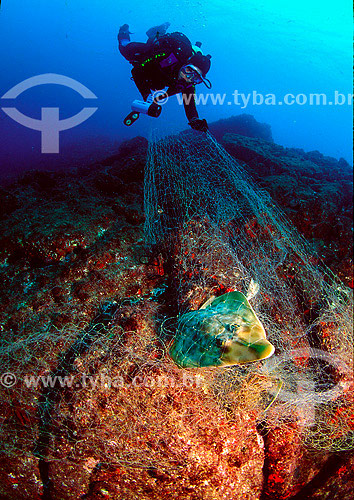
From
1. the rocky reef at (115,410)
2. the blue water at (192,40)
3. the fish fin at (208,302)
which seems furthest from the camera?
the blue water at (192,40)

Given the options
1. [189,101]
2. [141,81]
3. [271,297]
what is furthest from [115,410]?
[141,81]

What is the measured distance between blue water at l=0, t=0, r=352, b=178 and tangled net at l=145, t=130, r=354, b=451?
13.8 m

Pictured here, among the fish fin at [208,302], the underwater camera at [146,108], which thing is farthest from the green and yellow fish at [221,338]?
the underwater camera at [146,108]

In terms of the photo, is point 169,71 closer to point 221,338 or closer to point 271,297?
point 271,297

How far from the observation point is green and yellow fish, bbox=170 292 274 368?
7.58 feet

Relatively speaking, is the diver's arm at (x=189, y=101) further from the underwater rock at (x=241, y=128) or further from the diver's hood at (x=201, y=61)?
the underwater rock at (x=241, y=128)

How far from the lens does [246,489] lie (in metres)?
3.20

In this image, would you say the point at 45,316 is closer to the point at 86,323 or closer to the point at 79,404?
the point at 86,323

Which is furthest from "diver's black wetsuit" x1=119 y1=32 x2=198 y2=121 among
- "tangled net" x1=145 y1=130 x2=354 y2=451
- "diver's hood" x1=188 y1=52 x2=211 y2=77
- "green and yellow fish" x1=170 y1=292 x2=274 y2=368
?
"green and yellow fish" x1=170 y1=292 x2=274 y2=368

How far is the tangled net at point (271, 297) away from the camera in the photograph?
308cm

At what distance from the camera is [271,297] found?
3.83m

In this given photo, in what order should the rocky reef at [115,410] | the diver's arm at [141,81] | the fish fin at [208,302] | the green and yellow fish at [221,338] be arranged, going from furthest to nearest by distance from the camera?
1. the diver's arm at [141,81]
2. the fish fin at [208,302]
3. the rocky reef at [115,410]
4. the green and yellow fish at [221,338]

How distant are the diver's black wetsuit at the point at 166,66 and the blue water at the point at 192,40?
10790mm

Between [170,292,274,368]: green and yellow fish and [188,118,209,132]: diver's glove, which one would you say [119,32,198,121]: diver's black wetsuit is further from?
[170,292,274,368]: green and yellow fish
